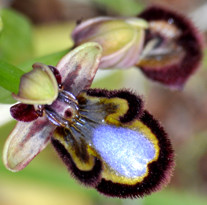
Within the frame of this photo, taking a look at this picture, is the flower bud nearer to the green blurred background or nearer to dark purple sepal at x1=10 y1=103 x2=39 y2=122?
dark purple sepal at x1=10 y1=103 x2=39 y2=122

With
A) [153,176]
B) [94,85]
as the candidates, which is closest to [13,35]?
[94,85]

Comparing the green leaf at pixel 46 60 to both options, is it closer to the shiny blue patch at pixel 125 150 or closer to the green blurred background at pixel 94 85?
the shiny blue patch at pixel 125 150

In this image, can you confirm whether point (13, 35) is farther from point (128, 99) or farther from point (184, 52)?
point (128, 99)

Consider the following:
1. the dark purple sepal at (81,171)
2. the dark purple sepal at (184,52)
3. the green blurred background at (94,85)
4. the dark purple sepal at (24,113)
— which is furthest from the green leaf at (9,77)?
the green blurred background at (94,85)

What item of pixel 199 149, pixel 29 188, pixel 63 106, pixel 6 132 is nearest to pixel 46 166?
pixel 6 132

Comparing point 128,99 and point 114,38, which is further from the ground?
point 114,38

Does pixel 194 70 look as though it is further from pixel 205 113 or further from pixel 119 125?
pixel 205 113
